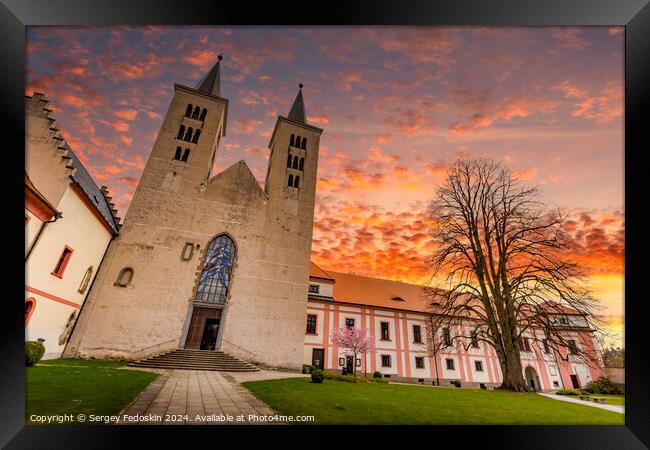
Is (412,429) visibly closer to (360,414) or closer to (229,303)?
(360,414)

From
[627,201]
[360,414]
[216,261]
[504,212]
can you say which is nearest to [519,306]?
[504,212]

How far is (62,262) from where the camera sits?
27.1ft

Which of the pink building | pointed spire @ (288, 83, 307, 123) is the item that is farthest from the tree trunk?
pointed spire @ (288, 83, 307, 123)

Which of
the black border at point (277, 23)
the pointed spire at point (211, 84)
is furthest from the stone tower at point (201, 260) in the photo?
the black border at point (277, 23)

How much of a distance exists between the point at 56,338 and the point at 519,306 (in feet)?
51.0

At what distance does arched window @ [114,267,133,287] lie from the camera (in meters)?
11.3

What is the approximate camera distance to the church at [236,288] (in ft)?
36.7

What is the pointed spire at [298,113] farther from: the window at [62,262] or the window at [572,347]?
the window at [572,347]

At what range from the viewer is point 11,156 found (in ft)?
8.77

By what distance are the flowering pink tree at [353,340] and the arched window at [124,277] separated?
34.5 feet

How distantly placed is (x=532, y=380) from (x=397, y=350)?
9.85 m

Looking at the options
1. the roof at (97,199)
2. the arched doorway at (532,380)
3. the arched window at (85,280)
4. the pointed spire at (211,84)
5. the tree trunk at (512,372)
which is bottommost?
the arched doorway at (532,380)

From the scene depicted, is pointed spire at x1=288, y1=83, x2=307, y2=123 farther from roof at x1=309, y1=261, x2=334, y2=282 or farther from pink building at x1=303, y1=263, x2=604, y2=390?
pink building at x1=303, y1=263, x2=604, y2=390

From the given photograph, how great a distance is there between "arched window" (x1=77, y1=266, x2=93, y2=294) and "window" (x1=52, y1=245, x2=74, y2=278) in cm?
195
